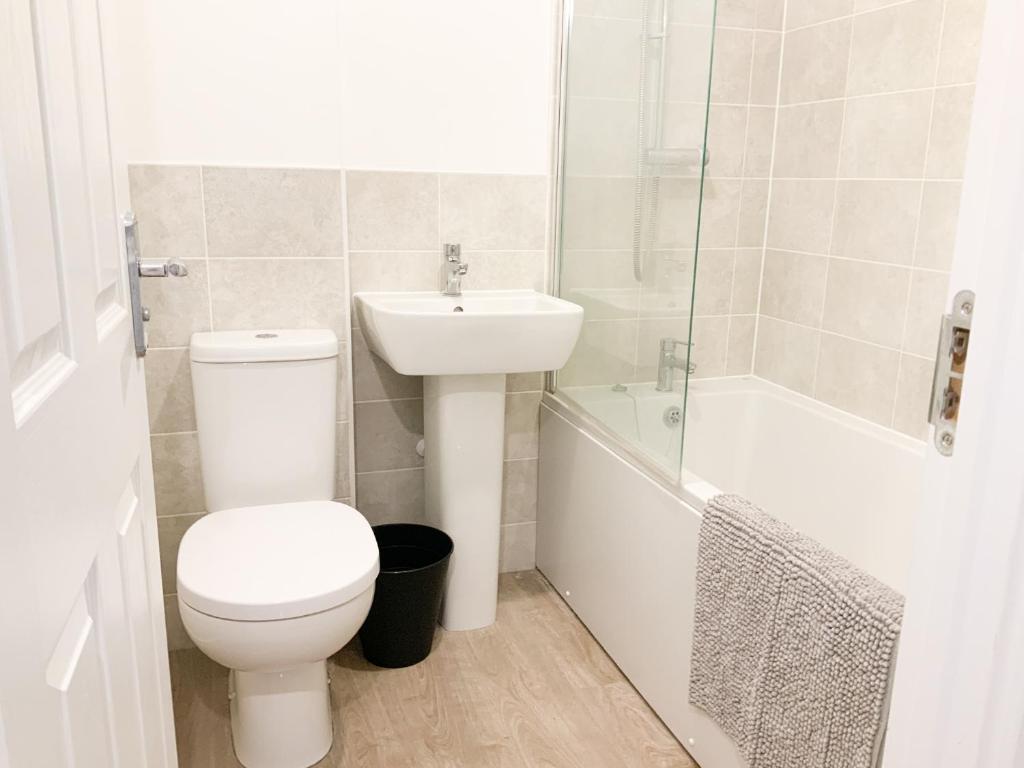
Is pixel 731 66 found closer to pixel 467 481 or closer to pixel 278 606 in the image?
pixel 467 481

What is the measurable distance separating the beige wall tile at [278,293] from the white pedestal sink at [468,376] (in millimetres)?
89

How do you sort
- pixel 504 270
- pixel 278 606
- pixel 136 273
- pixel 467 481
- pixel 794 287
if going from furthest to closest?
pixel 794 287 < pixel 504 270 < pixel 467 481 < pixel 278 606 < pixel 136 273

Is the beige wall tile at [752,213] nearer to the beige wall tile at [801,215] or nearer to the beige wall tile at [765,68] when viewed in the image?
the beige wall tile at [801,215]

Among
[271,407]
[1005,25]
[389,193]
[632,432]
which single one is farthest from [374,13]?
[1005,25]

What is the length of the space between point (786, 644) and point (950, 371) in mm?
902

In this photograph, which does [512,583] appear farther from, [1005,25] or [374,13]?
[1005,25]

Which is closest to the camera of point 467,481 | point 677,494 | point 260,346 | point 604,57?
point 677,494

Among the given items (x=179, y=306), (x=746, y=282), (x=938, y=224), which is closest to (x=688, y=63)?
(x=938, y=224)

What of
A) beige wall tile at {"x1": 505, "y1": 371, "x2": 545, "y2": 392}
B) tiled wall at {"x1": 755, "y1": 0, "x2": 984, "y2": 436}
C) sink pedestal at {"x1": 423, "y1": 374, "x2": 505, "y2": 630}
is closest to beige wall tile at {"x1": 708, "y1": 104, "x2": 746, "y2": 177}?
tiled wall at {"x1": 755, "y1": 0, "x2": 984, "y2": 436}

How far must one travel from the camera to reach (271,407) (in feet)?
6.55

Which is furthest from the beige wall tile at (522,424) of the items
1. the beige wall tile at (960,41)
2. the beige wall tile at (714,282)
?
the beige wall tile at (960,41)

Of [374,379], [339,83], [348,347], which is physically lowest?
[374,379]

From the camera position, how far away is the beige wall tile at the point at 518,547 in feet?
8.75

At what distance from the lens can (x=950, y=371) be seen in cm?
70
